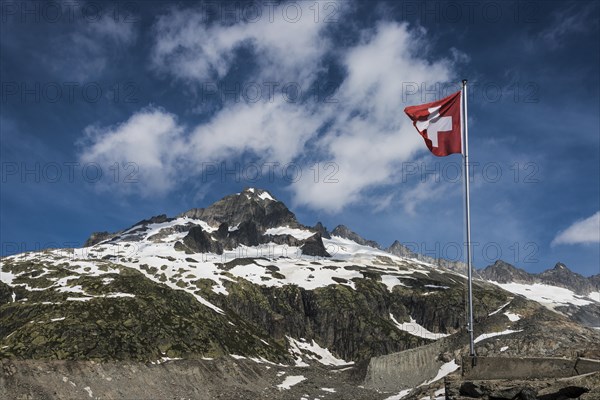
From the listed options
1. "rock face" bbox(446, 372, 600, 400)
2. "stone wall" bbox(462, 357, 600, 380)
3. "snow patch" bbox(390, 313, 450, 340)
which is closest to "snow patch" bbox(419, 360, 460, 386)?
"snow patch" bbox(390, 313, 450, 340)

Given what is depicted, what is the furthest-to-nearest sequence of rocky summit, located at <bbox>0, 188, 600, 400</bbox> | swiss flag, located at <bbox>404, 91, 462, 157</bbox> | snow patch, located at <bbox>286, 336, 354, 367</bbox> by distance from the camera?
snow patch, located at <bbox>286, 336, 354, 367</bbox>
rocky summit, located at <bbox>0, 188, 600, 400</bbox>
swiss flag, located at <bbox>404, 91, 462, 157</bbox>

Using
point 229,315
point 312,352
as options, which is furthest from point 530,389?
point 312,352

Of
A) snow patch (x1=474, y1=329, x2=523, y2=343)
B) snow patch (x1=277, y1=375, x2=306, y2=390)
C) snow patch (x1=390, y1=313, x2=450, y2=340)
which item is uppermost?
snow patch (x1=390, y1=313, x2=450, y2=340)

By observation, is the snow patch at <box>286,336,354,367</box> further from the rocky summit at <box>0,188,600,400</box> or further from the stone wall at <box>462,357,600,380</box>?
the stone wall at <box>462,357,600,380</box>

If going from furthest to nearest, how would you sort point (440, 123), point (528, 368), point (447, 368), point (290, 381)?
point (290, 381) < point (447, 368) < point (440, 123) < point (528, 368)

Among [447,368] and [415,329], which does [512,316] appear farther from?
[415,329]

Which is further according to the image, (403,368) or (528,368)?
(403,368)

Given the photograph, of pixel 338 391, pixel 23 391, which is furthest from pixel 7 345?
pixel 338 391

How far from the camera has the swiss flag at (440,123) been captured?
25.1 meters

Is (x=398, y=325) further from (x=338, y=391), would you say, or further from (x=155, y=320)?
(x=155, y=320)

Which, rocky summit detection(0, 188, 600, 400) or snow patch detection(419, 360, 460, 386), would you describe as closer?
rocky summit detection(0, 188, 600, 400)

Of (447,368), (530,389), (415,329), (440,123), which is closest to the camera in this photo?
(530,389)

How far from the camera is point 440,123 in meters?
25.6

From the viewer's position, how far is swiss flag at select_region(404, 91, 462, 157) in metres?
25.1
